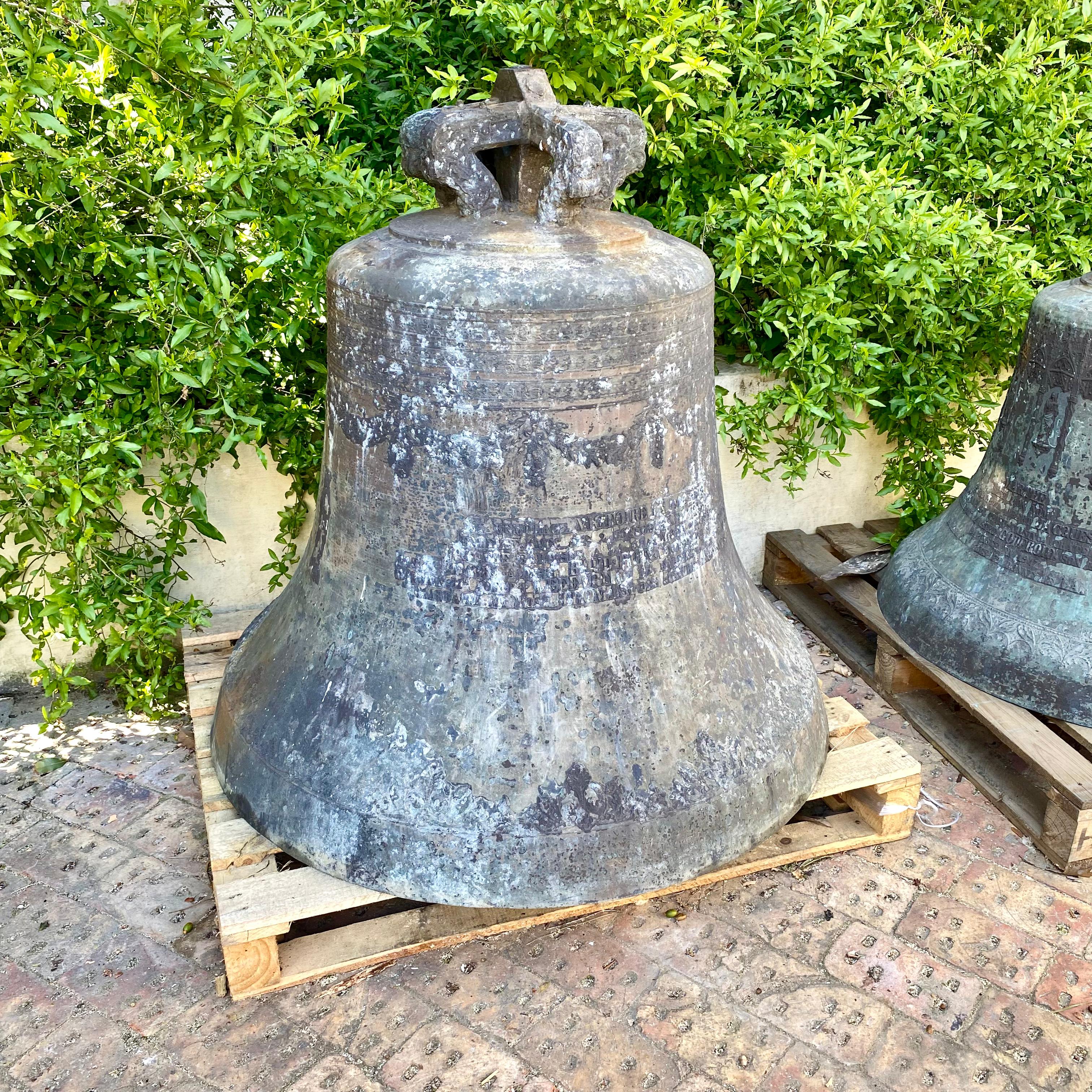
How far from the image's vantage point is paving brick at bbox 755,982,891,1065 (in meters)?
2.08

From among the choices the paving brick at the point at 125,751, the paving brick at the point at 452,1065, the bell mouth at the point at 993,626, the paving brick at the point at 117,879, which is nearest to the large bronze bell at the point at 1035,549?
the bell mouth at the point at 993,626

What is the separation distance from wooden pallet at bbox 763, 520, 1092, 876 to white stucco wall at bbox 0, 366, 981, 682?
0.29 feet

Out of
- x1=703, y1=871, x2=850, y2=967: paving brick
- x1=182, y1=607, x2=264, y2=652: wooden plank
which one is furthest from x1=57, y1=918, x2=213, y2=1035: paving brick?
x1=703, y1=871, x2=850, y2=967: paving brick

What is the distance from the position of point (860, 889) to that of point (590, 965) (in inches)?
27.8

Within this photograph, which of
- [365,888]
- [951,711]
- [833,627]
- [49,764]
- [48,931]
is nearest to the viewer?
[365,888]

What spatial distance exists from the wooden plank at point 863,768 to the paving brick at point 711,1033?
522 millimetres

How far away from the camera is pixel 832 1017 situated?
7.05 ft

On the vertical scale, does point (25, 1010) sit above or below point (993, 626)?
below

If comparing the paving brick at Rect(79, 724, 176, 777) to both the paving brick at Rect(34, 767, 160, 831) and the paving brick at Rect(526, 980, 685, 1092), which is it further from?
the paving brick at Rect(526, 980, 685, 1092)

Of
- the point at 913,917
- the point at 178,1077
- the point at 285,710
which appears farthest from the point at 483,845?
the point at 913,917

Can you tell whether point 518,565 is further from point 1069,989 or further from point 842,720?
point 1069,989

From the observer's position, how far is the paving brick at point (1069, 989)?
2.17 m

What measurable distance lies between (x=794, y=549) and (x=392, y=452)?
2.11 meters

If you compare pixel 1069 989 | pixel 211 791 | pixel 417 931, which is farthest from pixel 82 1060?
pixel 1069 989
